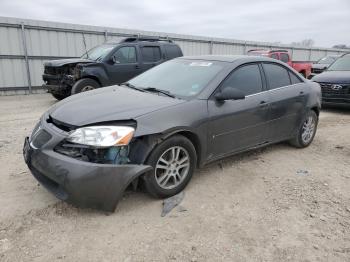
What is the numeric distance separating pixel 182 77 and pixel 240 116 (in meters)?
0.91

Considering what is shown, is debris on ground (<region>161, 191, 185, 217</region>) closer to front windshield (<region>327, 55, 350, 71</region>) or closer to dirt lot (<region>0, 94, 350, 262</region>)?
dirt lot (<region>0, 94, 350, 262</region>)

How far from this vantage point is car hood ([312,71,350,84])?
8562 millimetres

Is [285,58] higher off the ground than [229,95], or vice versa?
[285,58]

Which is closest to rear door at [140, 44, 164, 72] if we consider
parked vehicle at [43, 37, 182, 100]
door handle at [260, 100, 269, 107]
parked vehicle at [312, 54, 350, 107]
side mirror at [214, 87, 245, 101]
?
parked vehicle at [43, 37, 182, 100]

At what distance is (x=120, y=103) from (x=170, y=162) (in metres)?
0.85

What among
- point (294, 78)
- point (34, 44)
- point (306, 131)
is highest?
point (34, 44)

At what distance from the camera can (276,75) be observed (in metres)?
4.89

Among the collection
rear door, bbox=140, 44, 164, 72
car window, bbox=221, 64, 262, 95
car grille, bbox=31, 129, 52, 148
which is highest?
rear door, bbox=140, 44, 164, 72

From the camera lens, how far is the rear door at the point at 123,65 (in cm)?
948

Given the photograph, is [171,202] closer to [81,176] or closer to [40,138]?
[81,176]

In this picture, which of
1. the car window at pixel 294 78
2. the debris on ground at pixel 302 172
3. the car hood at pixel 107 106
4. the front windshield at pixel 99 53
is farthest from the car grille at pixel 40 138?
the front windshield at pixel 99 53

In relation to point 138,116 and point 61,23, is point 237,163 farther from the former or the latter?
point 61,23

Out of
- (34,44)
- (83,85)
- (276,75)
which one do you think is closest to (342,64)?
(276,75)

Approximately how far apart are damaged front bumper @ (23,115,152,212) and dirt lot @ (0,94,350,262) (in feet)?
0.84
